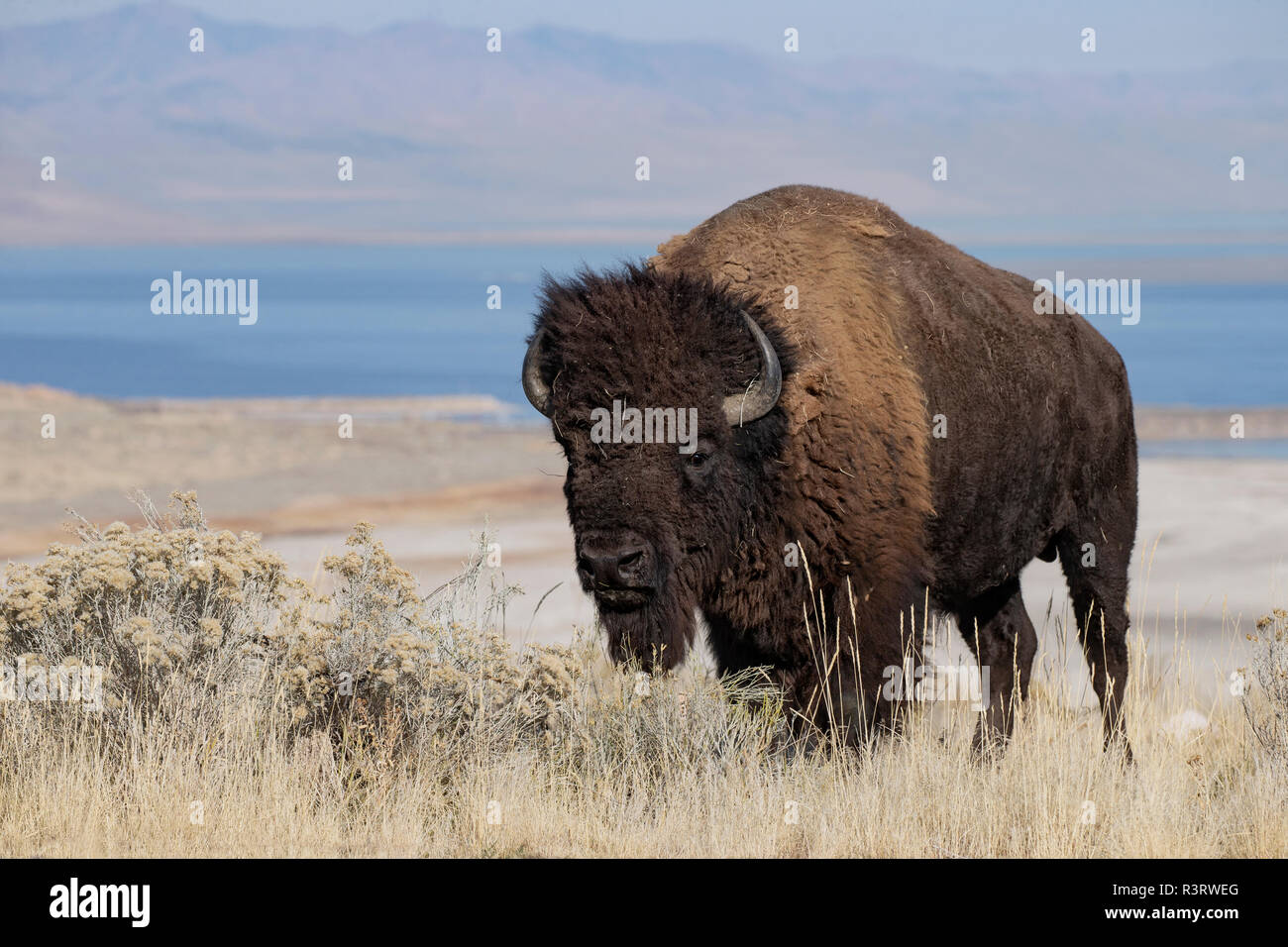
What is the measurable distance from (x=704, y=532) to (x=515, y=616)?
8.32 m

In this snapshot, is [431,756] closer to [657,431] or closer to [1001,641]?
[657,431]

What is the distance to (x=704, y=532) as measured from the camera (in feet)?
20.4

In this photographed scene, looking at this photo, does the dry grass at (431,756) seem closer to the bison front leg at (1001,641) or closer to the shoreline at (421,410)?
the bison front leg at (1001,641)

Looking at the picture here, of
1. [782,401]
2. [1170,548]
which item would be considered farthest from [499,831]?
Answer: [1170,548]

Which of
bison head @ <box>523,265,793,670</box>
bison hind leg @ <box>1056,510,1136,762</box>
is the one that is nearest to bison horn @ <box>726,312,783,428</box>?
bison head @ <box>523,265,793,670</box>

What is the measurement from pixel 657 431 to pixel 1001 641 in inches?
154

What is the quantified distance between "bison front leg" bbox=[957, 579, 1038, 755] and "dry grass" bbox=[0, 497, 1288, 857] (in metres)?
1.62

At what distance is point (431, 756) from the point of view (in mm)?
6422

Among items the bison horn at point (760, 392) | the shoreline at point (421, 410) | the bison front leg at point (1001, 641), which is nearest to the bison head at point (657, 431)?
the bison horn at point (760, 392)

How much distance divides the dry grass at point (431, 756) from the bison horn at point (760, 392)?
1366 millimetres

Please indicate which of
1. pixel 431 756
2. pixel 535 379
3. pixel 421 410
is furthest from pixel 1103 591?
pixel 421 410

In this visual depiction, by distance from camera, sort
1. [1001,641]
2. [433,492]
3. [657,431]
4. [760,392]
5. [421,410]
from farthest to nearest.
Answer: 1. [421,410]
2. [433,492]
3. [1001,641]
4. [760,392]
5. [657,431]

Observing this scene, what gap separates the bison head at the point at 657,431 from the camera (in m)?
5.88

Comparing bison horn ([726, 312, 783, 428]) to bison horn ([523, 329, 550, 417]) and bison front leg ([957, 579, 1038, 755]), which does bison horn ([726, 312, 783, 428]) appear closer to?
bison horn ([523, 329, 550, 417])
